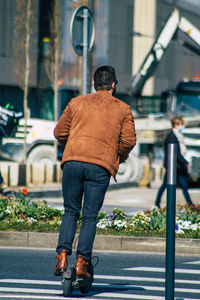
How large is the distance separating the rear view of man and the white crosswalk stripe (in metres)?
0.36

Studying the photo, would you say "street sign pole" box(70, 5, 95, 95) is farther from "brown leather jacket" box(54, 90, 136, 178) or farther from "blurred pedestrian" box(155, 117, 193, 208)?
"brown leather jacket" box(54, 90, 136, 178)

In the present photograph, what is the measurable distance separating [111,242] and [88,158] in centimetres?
312

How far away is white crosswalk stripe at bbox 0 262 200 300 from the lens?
5.46m

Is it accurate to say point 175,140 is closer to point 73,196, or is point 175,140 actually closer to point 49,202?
point 49,202

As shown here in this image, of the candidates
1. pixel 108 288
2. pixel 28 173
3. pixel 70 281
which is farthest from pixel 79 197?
pixel 28 173

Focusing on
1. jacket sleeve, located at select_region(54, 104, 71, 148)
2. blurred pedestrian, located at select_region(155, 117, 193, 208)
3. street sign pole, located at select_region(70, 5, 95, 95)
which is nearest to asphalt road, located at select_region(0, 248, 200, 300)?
jacket sleeve, located at select_region(54, 104, 71, 148)

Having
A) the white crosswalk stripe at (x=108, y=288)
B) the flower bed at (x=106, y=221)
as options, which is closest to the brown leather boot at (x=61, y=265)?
the white crosswalk stripe at (x=108, y=288)

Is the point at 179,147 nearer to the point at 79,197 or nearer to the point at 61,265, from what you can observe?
the point at 79,197

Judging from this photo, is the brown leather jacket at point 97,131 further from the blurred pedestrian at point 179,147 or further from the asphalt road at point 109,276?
the blurred pedestrian at point 179,147

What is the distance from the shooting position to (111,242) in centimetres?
822

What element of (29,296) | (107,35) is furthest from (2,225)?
(107,35)

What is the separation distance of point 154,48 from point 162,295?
17.3 metres

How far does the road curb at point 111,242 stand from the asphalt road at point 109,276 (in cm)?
21

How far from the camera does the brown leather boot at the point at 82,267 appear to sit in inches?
204
